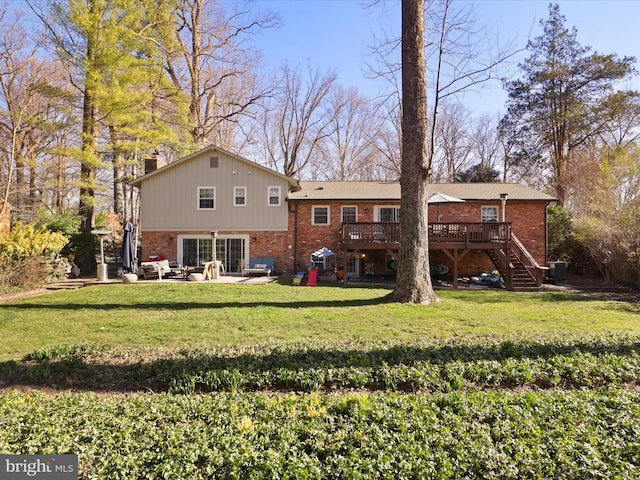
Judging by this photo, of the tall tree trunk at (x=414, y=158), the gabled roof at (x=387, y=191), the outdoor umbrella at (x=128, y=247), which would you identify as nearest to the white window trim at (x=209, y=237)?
the gabled roof at (x=387, y=191)

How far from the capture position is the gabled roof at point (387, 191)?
17141mm

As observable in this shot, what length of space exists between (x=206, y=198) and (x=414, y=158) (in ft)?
37.9

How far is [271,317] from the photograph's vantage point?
7.77m

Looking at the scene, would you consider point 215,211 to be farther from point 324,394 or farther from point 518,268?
point 324,394

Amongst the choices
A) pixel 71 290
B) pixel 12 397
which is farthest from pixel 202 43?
pixel 12 397

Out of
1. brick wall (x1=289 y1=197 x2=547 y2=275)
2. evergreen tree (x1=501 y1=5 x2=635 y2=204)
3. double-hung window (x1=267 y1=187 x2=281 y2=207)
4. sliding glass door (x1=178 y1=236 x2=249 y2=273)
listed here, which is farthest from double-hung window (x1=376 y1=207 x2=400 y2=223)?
evergreen tree (x1=501 y1=5 x2=635 y2=204)

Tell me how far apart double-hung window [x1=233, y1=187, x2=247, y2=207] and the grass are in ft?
22.1

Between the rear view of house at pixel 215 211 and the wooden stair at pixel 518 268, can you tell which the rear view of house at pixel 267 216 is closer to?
the rear view of house at pixel 215 211

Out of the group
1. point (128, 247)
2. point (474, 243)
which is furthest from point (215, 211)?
point (474, 243)

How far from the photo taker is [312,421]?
3.12m

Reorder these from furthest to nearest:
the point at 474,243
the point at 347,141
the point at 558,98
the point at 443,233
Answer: the point at 347,141
the point at 558,98
the point at 443,233
the point at 474,243

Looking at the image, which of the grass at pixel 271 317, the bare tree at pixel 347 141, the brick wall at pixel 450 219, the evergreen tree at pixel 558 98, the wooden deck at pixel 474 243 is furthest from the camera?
the bare tree at pixel 347 141

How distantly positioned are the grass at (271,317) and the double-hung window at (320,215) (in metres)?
6.39

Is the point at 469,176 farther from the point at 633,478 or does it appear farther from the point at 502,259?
the point at 633,478
